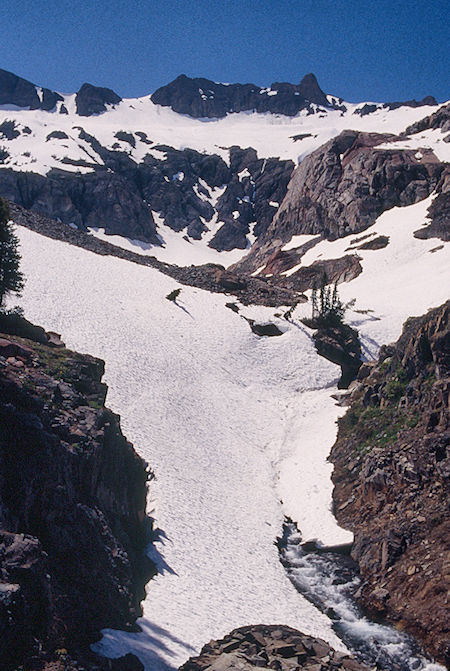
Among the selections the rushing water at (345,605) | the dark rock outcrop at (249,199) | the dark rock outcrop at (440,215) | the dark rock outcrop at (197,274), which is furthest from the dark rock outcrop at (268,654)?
the dark rock outcrop at (249,199)

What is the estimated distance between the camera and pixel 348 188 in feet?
289

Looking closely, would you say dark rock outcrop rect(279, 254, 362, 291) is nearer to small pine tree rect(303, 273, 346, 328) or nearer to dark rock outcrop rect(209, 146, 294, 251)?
small pine tree rect(303, 273, 346, 328)

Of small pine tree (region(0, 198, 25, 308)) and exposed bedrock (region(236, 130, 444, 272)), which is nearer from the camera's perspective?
small pine tree (region(0, 198, 25, 308))

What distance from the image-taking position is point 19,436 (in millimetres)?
13680

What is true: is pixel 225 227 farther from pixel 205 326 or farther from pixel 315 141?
pixel 205 326

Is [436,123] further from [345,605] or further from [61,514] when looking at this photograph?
[61,514]

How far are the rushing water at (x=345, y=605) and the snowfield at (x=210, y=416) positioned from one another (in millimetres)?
551

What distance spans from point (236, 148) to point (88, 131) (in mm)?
43841

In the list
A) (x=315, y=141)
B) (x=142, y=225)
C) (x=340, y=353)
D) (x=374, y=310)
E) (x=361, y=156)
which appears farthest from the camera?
(x=315, y=141)

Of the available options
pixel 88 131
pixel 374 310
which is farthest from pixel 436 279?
pixel 88 131

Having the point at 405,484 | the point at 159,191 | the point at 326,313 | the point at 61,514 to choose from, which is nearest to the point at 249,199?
the point at 159,191

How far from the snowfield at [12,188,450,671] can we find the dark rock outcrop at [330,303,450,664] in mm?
1812

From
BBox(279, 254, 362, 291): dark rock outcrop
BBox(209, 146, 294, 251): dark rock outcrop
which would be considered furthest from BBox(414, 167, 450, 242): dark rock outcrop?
BBox(209, 146, 294, 251): dark rock outcrop

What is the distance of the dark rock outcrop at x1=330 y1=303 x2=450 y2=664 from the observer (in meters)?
17.4
